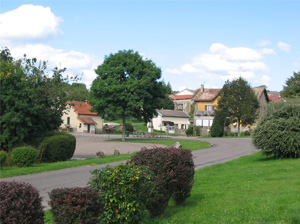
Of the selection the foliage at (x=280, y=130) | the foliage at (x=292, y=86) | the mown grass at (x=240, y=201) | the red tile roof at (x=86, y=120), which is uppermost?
the foliage at (x=292, y=86)

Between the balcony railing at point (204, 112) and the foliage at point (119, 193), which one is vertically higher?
the balcony railing at point (204, 112)

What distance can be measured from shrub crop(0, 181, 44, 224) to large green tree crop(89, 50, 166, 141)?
39.2m

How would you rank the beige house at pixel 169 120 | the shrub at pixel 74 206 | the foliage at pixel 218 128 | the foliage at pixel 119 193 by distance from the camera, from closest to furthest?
the shrub at pixel 74 206, the foliage at pixel 119 193, the foliage at pixel 218 128, the beige house at pixel 169 120

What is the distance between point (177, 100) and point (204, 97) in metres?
54.8

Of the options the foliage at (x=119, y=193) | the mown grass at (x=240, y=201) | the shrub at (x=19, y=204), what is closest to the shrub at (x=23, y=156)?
the mown grass at (x=240, y=201)

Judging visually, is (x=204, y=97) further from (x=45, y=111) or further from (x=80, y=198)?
(x=80, y=198)

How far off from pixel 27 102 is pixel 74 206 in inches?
718

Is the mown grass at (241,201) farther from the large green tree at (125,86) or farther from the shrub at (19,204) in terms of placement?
the large green tree at (125,86)

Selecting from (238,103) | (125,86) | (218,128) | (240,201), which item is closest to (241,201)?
(240,201)

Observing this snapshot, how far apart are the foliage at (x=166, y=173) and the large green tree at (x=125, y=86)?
117ft

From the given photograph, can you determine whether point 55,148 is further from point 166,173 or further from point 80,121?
point 80,121

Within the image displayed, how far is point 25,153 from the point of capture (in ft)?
61.3

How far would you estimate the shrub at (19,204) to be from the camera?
15.1 ft

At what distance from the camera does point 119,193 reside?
5711mm
